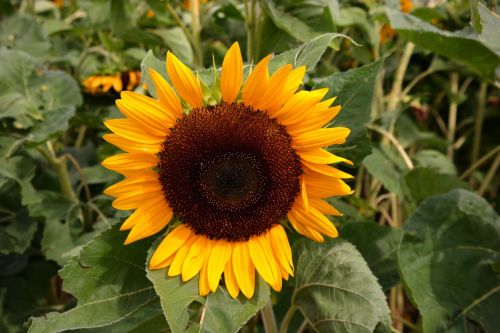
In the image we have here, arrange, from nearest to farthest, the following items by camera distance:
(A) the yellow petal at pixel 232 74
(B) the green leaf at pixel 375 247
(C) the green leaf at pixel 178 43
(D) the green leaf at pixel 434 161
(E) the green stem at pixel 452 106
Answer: (A) the yellow petal at pixel 232 74 < (B) the green leaf at pixel 375 247 < (C) the green leaf at pixel 178 43 < (D) the green leaf at pixel 434 161 < (E) the green stem at pixel 452 106

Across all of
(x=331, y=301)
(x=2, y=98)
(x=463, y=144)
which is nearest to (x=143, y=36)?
(x=2, y=98)

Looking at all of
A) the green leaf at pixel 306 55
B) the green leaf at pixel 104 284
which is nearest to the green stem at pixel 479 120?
the green leaf at pixel 306 55

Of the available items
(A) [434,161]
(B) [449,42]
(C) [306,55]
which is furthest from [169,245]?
(A) [434,161]

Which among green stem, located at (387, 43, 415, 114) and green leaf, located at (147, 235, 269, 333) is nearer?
green leaf, located at (147, 235, 269, 333)

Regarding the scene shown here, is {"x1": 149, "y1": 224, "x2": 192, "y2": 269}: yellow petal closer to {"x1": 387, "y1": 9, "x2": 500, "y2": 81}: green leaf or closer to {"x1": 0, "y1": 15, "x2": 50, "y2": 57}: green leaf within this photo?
{"x1": 387, "y1": 9, "x2": 500, "y2": 81}: green leaf

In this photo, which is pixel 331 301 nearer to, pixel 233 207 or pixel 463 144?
pixel 233 207

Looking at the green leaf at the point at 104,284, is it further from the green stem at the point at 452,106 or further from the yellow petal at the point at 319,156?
the green stem at the point at 452,106

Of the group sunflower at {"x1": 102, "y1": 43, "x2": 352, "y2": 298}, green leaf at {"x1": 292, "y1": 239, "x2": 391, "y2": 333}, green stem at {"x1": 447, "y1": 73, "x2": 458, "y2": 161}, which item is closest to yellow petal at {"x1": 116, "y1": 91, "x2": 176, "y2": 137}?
sunflower at {"x1": 102, "y1": 43, "x2": 352, "y2": 298}
